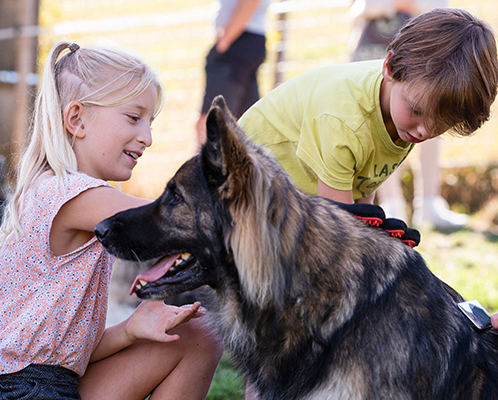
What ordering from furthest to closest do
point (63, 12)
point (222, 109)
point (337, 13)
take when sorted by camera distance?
point (63, 12) → point (337, 13) → point (222, 109)

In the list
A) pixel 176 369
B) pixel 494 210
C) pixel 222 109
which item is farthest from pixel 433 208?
pixel 222 109

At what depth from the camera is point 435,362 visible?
6.78 ft

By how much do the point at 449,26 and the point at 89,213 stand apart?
1.69 metres

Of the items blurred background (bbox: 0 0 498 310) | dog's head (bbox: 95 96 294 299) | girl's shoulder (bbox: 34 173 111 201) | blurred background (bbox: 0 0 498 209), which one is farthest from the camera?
blurred background (bbox: 0 0 498 209)

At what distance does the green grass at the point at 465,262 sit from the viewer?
4.54 m

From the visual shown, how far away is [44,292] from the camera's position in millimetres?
2254

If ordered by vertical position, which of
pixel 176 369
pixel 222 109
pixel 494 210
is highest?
pixel 222 109

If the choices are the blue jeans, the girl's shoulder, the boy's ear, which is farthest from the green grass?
the boy's ear

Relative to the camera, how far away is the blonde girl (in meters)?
2.24

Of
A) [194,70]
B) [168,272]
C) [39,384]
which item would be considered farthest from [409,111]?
[194,70]

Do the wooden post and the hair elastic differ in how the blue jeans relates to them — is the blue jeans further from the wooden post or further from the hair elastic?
the wooden post

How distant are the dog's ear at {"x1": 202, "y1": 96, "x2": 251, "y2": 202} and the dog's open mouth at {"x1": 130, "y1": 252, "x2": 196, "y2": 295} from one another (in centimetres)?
32

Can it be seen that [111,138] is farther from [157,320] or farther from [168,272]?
[157,320]

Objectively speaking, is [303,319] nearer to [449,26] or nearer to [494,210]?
[449,26]
